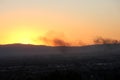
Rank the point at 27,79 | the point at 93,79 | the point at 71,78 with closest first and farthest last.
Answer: the point at 71,78 → the point at 27,79 → the point at 93,79

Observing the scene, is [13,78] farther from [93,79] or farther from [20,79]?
[93,79]

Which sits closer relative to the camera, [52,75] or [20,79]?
[52,75]

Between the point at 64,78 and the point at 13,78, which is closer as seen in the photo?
the point at 64,78

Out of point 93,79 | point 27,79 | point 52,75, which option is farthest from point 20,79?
point 93,79

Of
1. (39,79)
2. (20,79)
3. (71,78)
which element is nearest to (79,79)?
(71,78)

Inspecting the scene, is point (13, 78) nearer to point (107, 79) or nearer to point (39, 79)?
point (39, 79)

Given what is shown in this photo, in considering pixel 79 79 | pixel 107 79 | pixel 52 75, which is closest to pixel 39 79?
pixel 52 75

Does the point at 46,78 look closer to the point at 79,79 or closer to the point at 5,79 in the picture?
the point at 79,79

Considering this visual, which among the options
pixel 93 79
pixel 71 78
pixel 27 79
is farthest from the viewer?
pixel 93 79
